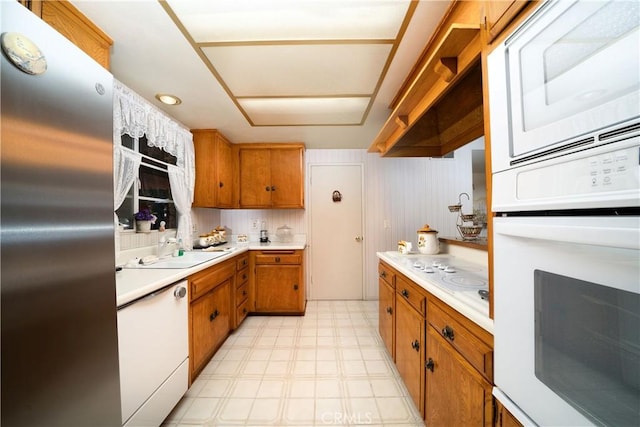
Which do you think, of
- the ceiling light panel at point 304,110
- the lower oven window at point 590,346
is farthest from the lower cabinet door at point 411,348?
the ceiling light panel at point 304,110

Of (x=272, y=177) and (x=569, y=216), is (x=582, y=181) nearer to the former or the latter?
(x=569, y=216)

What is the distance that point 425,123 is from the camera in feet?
5.47

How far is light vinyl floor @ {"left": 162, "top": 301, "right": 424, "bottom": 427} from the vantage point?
137 cm

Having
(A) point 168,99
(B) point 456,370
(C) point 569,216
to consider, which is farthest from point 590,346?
(A) point 168,99

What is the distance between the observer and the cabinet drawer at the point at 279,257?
9.29 ft

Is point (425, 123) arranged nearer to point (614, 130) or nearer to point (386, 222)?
point (614, 130)

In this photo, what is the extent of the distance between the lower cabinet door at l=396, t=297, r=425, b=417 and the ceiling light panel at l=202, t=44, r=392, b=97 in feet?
5.26

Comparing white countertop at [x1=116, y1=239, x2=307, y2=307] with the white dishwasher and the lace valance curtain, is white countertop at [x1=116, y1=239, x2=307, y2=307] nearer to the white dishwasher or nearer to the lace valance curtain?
the white dishwasher

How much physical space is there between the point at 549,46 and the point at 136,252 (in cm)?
256

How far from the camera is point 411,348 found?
1.37 metres

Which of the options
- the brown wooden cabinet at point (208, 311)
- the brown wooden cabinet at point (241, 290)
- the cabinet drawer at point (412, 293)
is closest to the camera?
the cabinet drawer at point (412, 293)

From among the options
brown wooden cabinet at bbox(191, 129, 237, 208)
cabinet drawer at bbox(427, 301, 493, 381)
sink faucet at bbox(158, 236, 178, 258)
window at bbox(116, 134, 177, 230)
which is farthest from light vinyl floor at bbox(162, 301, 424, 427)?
brown wooden cabinet at bbox(191, 129, 237, 208)

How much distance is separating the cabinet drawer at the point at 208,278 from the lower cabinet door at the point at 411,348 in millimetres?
1451

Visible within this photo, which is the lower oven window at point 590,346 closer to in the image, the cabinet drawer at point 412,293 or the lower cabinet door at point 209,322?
the cabinet drawer at point 412,293
